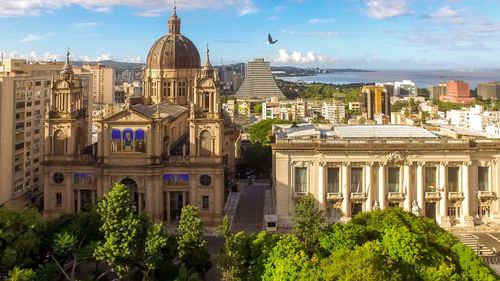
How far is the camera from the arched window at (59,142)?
59.6 meters

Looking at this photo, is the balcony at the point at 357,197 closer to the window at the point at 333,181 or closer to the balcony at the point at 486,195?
the window at the point at 333,181

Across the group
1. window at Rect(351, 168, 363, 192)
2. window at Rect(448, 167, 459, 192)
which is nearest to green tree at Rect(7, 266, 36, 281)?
window at Rect(351, 168, 363, 192)

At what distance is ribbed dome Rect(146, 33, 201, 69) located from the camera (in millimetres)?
79312

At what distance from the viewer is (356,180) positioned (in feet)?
188

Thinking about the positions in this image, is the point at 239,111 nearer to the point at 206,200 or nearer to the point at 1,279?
the point at 206,200

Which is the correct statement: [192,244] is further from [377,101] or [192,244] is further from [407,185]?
[377,101]

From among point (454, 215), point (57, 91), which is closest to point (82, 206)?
point (57, 91)

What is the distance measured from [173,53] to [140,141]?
25.7 m

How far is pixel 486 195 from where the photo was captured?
190 feet

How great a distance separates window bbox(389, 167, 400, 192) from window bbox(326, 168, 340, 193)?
5.50 meters

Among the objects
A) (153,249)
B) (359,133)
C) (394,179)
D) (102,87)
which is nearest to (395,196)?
(394,179)

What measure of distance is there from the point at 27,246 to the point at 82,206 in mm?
23538

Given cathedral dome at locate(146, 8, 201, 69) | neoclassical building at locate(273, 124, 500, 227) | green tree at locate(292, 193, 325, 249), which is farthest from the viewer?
cathedral dome at locate(146, 8, 201, 69)

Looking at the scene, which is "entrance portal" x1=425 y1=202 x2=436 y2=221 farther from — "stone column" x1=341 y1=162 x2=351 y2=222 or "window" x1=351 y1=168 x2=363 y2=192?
"stone column" x1=341 y1=162 x2=351 y2=222
